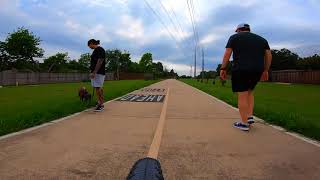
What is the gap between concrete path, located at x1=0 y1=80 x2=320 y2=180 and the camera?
525 cm

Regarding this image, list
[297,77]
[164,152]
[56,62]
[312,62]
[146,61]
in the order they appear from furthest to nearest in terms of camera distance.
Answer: [146,61] → [56,62] → [312,62] → [297,77] → [164,152]

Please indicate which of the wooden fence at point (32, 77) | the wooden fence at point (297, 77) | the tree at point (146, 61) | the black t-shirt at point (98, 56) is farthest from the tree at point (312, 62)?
the tree at point (146, 61)

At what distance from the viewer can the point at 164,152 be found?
6.40 meters

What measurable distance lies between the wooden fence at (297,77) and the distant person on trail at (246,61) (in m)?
46.8

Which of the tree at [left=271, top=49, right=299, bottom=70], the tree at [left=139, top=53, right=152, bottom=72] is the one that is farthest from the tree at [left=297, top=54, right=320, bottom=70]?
the tree at [left=139, top=53, right=152, bottom=72]

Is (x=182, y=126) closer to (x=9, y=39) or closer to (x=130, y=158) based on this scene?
(x=130, y=158)

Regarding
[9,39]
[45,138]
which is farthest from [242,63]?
[9,39]

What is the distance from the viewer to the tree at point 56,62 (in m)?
100

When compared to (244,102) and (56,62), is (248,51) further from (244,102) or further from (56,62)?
(56,62)

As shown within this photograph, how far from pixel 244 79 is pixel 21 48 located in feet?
248

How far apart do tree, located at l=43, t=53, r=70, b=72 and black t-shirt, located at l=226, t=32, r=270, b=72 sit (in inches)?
3671

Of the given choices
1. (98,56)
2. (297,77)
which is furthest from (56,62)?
(98,56)

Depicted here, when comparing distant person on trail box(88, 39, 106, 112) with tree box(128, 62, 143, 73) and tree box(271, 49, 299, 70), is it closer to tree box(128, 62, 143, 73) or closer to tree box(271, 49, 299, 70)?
tree box(271, 49, 299, 70)

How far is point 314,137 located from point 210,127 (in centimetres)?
205
